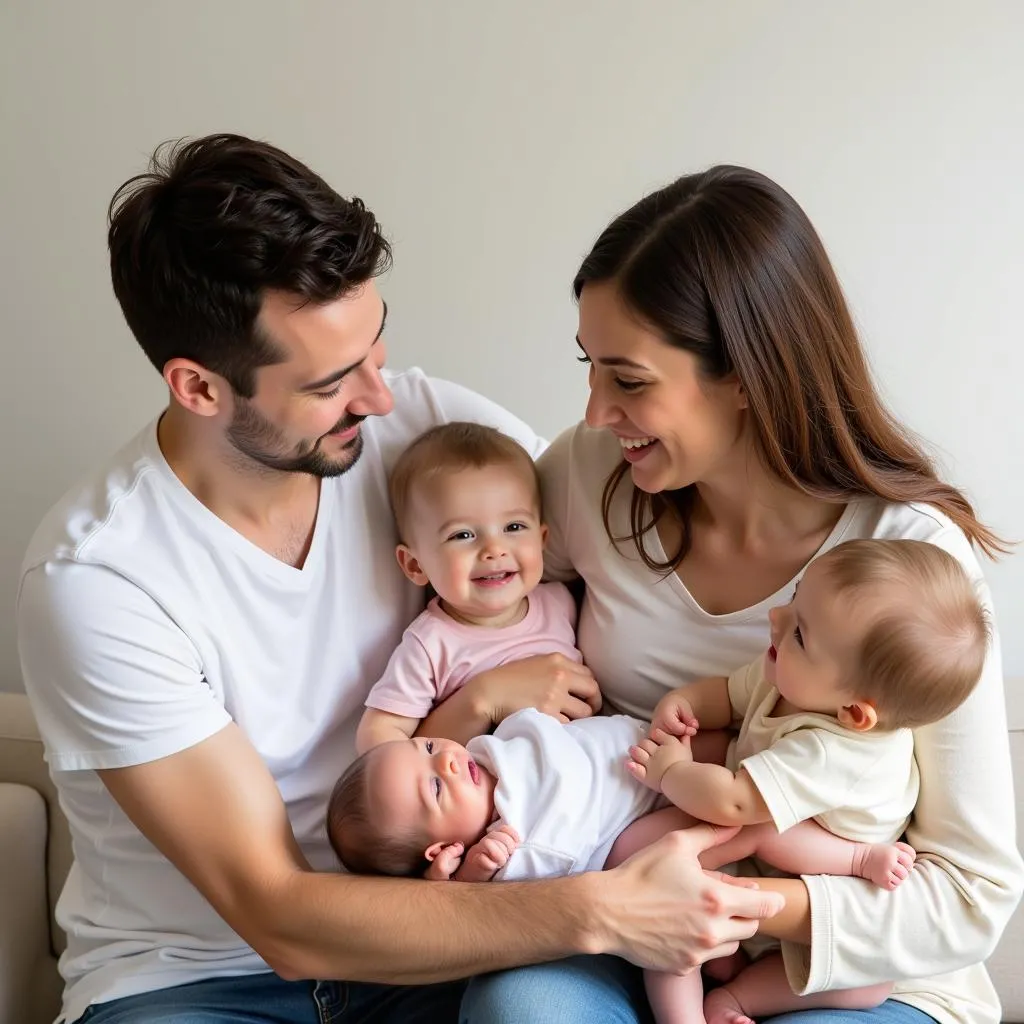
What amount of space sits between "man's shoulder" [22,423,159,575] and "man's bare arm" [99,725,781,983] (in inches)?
14.0

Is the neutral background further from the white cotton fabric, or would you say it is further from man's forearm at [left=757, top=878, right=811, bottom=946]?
man's forearm at [left=757, top=878, right=811, bottom=946]

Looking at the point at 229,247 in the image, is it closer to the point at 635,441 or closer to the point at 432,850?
the point at 635,441

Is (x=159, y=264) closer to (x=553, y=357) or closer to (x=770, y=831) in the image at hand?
(x=553, y=357)

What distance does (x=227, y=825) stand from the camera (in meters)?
1.68

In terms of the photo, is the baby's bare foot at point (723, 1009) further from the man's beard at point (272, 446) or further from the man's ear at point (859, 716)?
the man's beard at point (272, 446)

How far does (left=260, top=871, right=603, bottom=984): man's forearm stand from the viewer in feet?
5.16

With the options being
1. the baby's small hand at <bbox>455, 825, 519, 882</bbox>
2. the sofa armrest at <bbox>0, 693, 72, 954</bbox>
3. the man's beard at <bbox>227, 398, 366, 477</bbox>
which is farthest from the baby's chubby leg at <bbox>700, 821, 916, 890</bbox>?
the sofa armrest at <bbox>0, 693, 72, 954</bbox>

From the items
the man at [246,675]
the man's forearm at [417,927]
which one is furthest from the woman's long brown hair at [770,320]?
the man's forearm at [417,927]

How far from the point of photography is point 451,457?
6.23 feet

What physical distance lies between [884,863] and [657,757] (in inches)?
14.0

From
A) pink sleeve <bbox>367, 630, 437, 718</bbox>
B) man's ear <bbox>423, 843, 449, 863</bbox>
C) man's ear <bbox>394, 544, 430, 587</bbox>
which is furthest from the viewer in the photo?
man's ear <bbox>394, 544, 430, 587</bbox>

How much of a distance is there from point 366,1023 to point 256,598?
76cm

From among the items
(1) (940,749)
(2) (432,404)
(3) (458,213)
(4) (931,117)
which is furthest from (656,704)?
(4) (931,117)

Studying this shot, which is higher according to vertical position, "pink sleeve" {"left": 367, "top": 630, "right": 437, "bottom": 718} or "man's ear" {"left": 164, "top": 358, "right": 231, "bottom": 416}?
"man's ear" {"left": 164, "top": 358, "right": 231, "bottom": 416}
